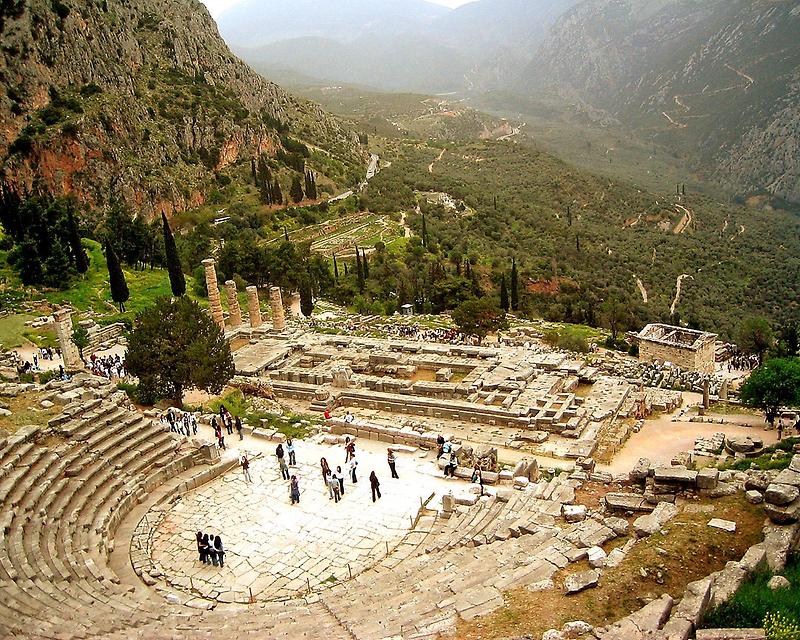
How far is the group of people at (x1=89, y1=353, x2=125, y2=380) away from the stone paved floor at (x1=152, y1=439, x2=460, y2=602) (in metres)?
12.0

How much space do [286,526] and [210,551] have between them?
→ 2.32 meters

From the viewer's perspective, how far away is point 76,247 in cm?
4341

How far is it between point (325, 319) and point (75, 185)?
122 feet

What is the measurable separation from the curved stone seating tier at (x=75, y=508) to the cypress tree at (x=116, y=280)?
66.8 ft

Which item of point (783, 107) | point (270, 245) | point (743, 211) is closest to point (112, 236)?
point (270, 245)

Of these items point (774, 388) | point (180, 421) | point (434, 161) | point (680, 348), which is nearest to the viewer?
point (180, 421)

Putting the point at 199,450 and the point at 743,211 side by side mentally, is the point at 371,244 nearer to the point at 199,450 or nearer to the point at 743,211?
the point at 199,450

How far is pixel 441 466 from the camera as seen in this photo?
2050 cm

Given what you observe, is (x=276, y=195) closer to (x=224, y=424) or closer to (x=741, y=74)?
(x=224, y=424)

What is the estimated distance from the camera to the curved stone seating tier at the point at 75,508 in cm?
1196

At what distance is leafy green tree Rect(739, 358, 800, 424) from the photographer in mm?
25050

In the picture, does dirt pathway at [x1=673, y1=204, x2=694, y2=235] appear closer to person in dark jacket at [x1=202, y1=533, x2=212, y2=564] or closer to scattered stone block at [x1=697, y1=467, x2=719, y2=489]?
scattered stone block at [x1=697, y1=467, x2=719, y2=489]

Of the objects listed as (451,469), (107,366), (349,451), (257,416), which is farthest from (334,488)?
(107,366)

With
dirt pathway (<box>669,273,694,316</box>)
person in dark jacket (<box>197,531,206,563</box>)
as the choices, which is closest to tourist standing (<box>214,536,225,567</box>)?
person in dark jacket (<box>197,531,206,563</box>)
